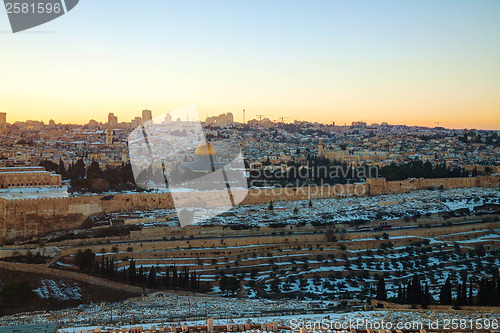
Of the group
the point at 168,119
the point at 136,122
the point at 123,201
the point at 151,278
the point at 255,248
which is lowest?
the point at 151,278

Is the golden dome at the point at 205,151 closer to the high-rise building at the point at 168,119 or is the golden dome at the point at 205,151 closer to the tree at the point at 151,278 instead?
the tree at the point at 151,278

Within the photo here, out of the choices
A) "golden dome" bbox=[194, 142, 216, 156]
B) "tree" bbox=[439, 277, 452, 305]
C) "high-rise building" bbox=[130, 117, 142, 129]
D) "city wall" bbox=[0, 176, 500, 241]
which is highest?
"high-rise building" bbox=[130, 117, 142, 129]

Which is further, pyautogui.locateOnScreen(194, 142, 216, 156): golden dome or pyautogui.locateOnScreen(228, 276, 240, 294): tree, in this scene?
pyautogui.locateOnScreen(194, 142, 216, 156): golden dome

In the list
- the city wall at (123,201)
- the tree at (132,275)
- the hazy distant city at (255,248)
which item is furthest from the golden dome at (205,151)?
the tree at (132,275)

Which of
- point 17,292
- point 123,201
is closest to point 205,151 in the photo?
point 123,201

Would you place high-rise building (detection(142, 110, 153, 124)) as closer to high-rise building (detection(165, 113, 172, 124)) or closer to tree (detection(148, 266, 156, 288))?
high-rise building (detection(165, 113, 172, 124))

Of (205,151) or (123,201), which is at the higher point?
(205,151)

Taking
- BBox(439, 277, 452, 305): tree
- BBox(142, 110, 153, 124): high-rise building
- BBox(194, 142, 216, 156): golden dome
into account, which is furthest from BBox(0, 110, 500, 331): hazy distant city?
BBox(142, 110, 153, 124): high-rise building

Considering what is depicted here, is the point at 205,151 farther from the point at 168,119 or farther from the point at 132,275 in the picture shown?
the point at 168,119
